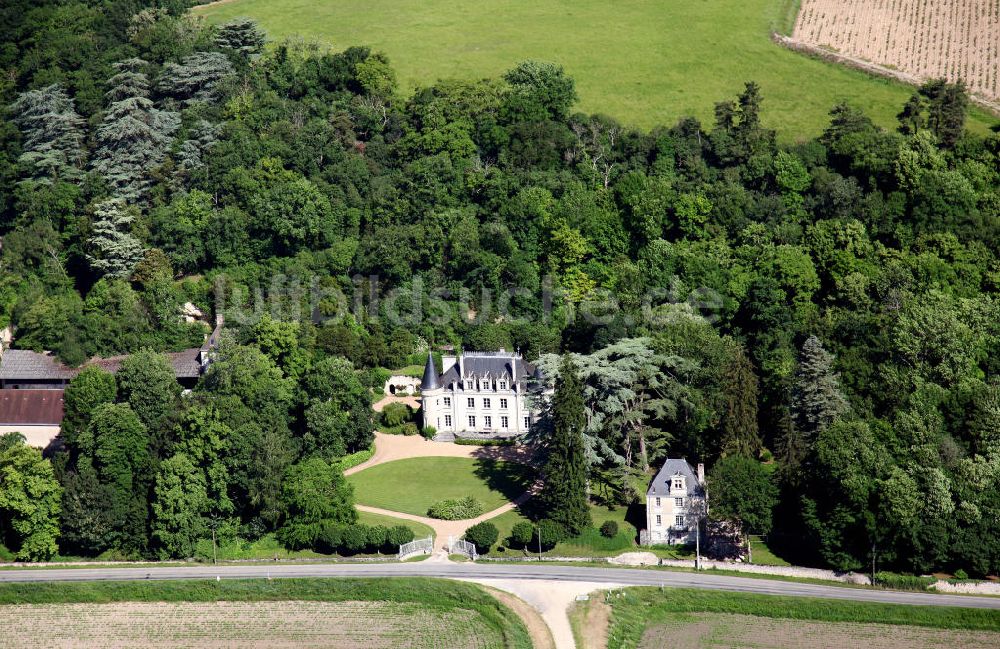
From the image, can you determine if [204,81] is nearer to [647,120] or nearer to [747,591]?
[647,120]

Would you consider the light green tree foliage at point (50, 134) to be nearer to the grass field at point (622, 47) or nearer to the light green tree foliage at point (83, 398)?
the grass field at point (622, 47)

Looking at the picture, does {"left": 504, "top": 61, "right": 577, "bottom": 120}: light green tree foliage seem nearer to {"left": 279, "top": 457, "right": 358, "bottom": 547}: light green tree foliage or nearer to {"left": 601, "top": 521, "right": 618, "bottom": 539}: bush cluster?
{"left": 279, "top": 457, "right": 358, "bottom": 547}: light green tree foliage

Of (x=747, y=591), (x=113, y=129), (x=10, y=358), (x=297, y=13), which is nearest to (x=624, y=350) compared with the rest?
(x=747, y=591)

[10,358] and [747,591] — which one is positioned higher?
[10,358]

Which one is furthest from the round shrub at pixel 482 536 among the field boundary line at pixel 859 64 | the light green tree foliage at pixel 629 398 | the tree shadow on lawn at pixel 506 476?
the field boundary line at pixel 859 64

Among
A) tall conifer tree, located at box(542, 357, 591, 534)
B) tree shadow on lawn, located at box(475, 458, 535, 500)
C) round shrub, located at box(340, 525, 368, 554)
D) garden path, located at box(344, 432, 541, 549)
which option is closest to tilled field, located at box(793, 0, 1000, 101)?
garden path, located at box(344, 432, 541, 549)

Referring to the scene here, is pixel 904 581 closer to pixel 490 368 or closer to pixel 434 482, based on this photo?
pixel 434 482
